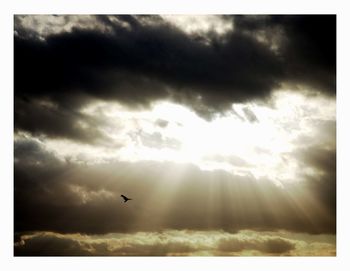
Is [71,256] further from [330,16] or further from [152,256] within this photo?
[330,16]

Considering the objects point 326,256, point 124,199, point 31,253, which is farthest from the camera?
point 31,253

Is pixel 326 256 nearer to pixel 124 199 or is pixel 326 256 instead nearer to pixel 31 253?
pixel 124 199

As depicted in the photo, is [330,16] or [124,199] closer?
[330,16]

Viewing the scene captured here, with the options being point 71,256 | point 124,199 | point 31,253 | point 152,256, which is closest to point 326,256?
point 152,256

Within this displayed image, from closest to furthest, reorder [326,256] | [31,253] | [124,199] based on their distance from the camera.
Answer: [326,256] → [124,199] → [31,253]

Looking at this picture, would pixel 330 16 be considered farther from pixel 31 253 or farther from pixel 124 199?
pixel 31 253

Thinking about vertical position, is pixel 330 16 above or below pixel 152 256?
above

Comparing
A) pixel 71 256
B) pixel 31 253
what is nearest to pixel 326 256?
pixel 71 256

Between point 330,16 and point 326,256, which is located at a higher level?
point 330,16

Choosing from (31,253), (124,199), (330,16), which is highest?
(330,16)
